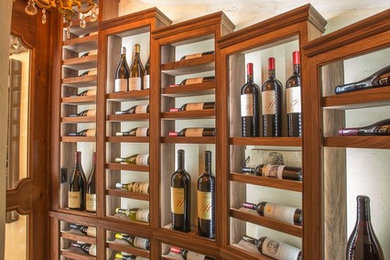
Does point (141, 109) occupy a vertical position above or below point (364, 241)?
above

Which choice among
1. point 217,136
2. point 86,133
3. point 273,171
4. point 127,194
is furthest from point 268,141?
point 86,133

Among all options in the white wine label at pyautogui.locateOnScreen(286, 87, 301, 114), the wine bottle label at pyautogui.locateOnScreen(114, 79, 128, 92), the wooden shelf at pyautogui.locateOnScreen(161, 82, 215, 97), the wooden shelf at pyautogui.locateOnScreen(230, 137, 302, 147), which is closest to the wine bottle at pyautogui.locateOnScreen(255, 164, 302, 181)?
the wooden shelf at pyautogui.locateOnScreen(230, 137, 302, 147)

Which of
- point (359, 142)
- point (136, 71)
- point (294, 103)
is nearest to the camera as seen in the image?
point (359, 142)

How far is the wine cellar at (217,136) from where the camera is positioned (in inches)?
34.1

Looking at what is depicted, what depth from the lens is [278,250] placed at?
100cm

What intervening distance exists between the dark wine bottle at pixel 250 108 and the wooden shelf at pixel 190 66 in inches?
8.3

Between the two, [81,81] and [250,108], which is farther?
[81,81]

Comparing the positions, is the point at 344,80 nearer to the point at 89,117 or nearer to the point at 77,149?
the point at 89,117

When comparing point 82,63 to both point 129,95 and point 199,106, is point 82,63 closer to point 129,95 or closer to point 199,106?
point 129,95

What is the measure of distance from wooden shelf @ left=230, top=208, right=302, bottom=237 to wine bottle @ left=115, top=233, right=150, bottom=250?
0.59 m

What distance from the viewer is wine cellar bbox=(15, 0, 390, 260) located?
2.84 feet

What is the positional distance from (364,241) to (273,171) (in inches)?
14.1

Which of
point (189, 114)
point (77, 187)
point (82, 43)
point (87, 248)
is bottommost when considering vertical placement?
point (87, 248)

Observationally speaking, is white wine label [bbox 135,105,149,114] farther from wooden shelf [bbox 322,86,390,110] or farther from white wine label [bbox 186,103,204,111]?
wooden shelf [bbox 322,86,390,110]
